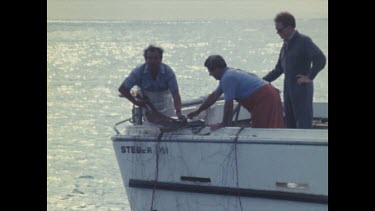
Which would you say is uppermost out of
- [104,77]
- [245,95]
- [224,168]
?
[245,95]

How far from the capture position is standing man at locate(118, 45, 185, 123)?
8352 mm

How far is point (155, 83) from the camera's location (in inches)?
337

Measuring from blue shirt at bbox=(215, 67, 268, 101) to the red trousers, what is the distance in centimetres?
5

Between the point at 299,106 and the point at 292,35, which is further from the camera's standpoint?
the point at 299,106

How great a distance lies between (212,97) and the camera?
7945 mm

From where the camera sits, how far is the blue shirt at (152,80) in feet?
27.8

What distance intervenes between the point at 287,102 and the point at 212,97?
0.80 m

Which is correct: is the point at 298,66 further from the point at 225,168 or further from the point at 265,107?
the point at 225,168

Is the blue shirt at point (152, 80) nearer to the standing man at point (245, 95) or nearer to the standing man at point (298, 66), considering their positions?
the standing man at point (245, 95)

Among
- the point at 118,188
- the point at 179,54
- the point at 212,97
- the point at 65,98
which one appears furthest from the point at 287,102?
the point at 179,54

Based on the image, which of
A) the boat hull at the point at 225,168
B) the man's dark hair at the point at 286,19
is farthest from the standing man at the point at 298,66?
the boat hull at the point at 225,168

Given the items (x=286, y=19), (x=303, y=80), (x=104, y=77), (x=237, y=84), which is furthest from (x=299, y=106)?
Result: (x=104, y=77)

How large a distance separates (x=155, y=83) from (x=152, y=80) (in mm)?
47

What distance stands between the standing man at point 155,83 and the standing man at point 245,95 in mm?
504
